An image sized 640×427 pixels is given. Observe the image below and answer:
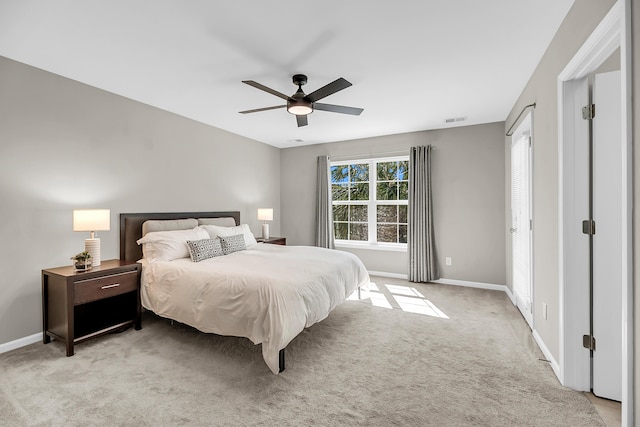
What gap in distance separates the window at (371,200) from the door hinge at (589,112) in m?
3.25

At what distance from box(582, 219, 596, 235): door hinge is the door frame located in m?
0.10

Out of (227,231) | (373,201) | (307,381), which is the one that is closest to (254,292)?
(307,381)

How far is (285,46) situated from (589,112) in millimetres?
2234

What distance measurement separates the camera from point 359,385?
6.77 feet

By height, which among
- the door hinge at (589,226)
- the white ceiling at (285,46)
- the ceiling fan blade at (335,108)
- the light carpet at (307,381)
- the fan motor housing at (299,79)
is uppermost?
the white ceiling at (285,46)

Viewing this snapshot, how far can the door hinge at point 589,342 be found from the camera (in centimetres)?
194

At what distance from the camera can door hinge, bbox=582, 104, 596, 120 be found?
189 cm

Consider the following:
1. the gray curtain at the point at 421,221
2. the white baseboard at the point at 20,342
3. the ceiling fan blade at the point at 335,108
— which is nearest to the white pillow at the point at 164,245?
the white baseboard at the point at 20,342

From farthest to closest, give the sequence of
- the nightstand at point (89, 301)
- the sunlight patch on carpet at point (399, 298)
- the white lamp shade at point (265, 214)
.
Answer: the white lamp shade at point (265, 214) < the sunlight patch on carpet at point (399, 298) < the nightstand at point (89, 301)

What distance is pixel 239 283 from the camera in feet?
7.80

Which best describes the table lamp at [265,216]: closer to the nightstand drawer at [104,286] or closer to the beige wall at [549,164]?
the nightstand drawer at [104,286]

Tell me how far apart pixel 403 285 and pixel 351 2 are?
4.00 m

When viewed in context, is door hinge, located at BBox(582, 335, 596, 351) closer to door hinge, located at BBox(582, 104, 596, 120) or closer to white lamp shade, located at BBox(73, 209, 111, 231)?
door hinge, located at BBox(582, 104, 596, 120)

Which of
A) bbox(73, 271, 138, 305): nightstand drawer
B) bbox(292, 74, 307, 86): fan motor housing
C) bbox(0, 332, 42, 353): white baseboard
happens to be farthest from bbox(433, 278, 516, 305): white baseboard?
bbox(0, 332, 42, 353): white baseboard
